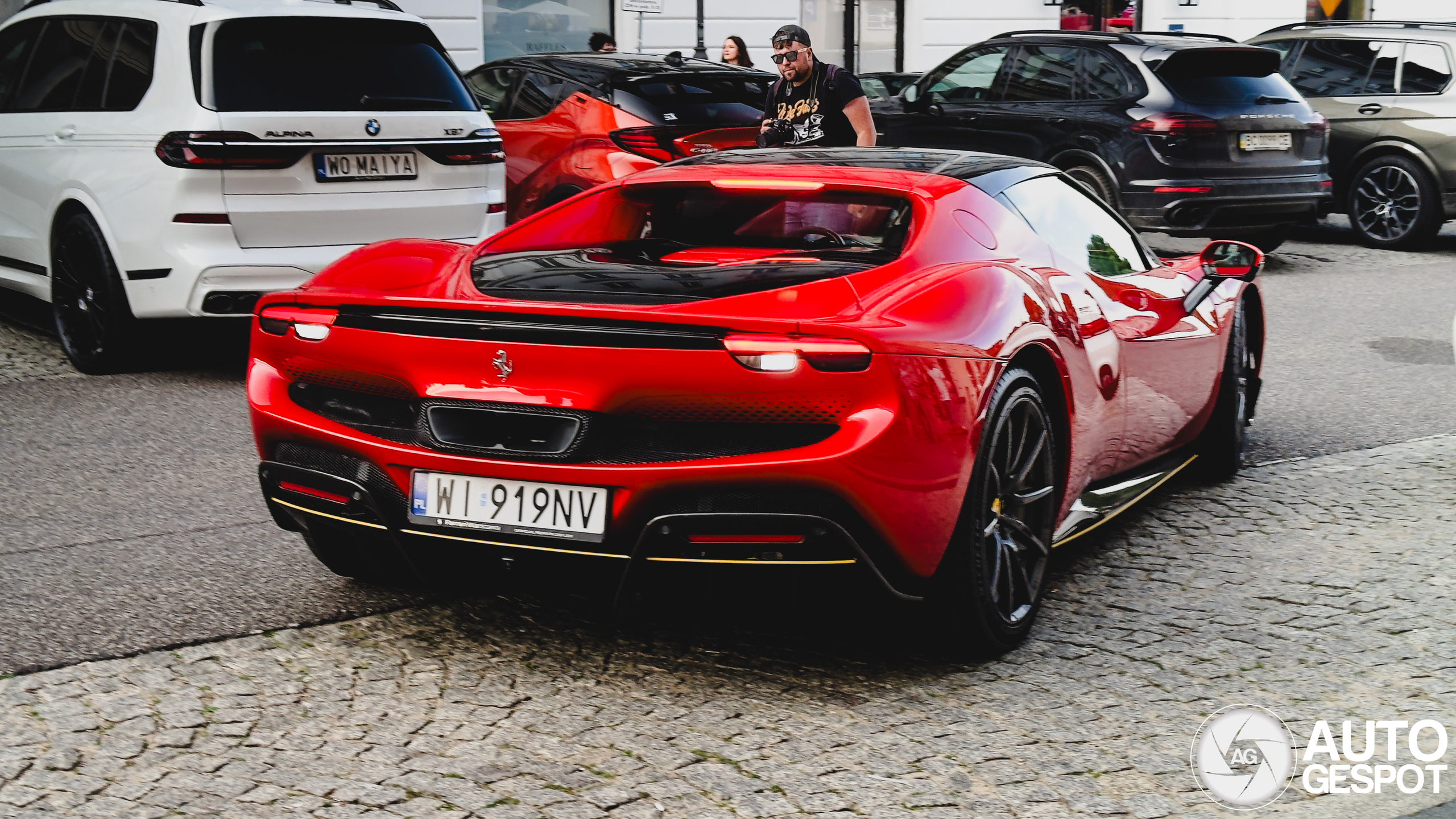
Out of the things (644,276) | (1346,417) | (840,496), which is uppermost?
(644,276)

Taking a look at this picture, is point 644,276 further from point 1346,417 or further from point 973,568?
point 1346,417

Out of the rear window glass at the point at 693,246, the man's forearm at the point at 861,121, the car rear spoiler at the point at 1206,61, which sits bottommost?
the rear window glass at the point at 693,246

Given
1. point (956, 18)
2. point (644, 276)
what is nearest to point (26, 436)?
point (644, 276)

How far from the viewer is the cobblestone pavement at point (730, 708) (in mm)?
3137

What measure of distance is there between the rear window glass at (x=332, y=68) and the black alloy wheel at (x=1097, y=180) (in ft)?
17.2

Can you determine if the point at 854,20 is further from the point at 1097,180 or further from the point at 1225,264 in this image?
the point at 1225,264

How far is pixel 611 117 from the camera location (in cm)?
1055

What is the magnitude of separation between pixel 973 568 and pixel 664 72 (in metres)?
7.62

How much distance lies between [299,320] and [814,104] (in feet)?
15.5

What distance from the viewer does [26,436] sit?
6.49m

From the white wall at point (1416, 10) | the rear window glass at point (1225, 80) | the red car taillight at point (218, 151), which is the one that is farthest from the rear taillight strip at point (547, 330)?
the white wall at point (1416, 10)

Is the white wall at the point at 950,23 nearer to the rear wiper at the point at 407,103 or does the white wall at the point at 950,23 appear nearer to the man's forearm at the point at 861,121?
the man's forearm at the point at 861,121

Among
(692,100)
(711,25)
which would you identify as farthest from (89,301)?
(711,25)

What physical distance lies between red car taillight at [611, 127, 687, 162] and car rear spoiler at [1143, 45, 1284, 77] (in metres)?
3.77
